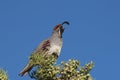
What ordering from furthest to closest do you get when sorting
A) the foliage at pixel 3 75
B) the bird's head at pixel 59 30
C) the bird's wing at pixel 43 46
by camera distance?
1. the bird's head at pixel 59 30
2. the bird's wing at pixel 43 46
3. the foliage at pixel 3 75

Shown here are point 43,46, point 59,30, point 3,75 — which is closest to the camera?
point 3,75

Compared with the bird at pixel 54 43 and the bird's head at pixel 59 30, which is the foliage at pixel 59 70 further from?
the bird's head at pixel 59 30

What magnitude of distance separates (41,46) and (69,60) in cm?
597

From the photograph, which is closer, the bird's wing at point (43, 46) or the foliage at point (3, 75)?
the foliage at point (3, 75)

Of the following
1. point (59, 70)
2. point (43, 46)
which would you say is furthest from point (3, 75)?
point (43, 46)

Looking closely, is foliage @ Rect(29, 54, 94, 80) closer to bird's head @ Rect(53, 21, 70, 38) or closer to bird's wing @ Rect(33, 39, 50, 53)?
bird's wing @ Rect(33, 39, 50, 53)

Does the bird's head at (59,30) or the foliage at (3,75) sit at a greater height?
the bird's head at (59,30)

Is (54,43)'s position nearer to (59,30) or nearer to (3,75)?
(59,30)

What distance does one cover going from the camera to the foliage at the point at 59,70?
11930mm

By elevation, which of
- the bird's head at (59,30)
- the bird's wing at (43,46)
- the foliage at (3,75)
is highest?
the bird's head at (59,30)

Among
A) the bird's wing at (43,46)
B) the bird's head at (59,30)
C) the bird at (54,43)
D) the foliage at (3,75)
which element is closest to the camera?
the foliage at (3,75)

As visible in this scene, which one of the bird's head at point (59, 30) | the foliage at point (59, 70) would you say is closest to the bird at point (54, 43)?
the bird's head at point (59, 30)

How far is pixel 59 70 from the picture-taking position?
12203mm

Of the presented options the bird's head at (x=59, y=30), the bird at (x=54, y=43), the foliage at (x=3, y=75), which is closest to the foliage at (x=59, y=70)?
the foliage at (x=3, y=75)
